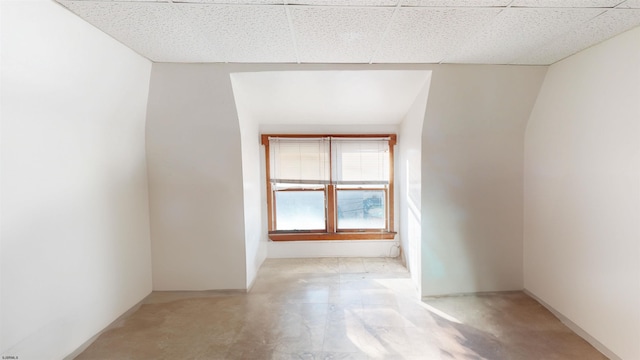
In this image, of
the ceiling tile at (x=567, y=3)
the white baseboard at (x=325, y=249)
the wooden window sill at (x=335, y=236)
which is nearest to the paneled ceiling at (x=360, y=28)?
the ceiling tile at (x=567, y=3)

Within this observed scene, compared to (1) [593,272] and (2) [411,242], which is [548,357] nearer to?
(1) [593,272]

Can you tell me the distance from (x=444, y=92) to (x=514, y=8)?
104 cm

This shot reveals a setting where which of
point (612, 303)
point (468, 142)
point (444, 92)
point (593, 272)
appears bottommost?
point (612, 303)

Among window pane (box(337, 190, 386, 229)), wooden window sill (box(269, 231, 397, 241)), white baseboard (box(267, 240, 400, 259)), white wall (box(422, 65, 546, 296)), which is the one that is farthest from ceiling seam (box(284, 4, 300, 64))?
white baseboard (box(267, 240, 400, 259))

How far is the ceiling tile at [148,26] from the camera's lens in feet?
5.15

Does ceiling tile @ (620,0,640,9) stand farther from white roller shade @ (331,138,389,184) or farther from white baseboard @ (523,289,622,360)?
white roller shade @ (331,138,389,184)

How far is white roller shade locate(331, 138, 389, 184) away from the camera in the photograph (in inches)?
154

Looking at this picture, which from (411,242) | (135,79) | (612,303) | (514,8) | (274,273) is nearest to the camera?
(514,8)

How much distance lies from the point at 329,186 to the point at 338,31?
2417 mm

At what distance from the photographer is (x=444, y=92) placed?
8.52 feet

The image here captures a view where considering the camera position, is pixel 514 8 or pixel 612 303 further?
pixel 612 303

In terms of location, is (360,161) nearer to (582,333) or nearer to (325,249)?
(325,249)

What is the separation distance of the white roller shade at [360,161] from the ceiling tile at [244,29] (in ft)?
5.91

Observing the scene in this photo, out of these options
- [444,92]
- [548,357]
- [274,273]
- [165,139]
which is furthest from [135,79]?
[548,357]
